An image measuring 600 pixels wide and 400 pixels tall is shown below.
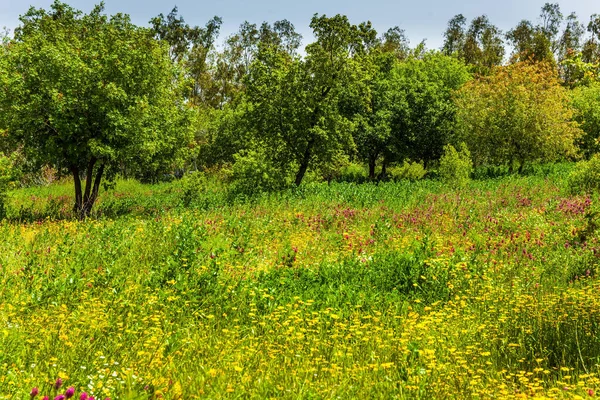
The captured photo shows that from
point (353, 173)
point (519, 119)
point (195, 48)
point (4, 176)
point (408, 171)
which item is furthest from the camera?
point (195, 48)

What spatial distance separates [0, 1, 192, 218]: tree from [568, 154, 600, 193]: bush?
54.0 ft

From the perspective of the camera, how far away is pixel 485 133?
93.9ft

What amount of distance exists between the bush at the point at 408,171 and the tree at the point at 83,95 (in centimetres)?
Result: 2122

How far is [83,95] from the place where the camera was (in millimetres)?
15688

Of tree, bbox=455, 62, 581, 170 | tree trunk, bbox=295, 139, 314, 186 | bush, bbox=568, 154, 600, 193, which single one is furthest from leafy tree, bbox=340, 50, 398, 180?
bush, bbox=568, 154, 600, 193

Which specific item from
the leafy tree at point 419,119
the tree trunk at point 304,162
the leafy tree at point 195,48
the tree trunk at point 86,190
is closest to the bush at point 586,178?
the tree trunk at point 304,162

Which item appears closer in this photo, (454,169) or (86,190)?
(86,190)

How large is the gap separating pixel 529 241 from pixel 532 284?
3.14m

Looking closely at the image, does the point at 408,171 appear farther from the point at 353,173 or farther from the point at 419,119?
the point at 419,119

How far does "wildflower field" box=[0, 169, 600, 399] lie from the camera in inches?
156

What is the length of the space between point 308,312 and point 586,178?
598 inches

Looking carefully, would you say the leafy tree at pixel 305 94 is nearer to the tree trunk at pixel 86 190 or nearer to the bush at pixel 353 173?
the tree trunk at pixel 86 190

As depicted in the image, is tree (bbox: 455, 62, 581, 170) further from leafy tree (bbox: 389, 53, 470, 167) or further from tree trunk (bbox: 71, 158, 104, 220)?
tree trunk (bbox: 71, 158, 104, 220)

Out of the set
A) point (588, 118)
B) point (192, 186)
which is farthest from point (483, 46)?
point (192, 186)
